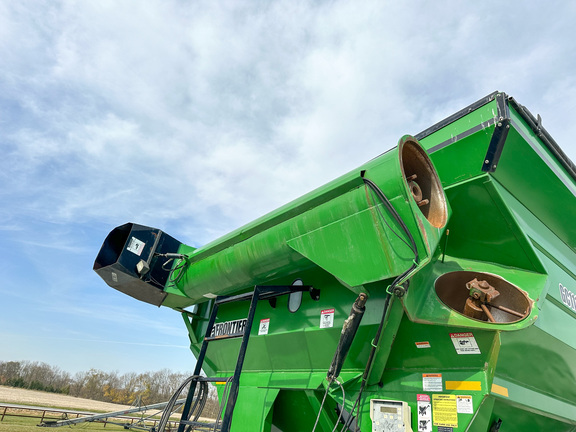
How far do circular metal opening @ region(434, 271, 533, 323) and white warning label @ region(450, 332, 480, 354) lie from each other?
0.13 meters

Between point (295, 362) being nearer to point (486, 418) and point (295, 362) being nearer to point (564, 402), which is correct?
point (486, 418)

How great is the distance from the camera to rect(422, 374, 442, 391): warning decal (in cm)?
224

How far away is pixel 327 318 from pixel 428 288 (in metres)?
0.82

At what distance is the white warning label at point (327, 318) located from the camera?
113 inches

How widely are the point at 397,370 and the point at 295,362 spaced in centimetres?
96

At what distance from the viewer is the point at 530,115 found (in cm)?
267

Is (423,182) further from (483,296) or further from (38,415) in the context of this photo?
(38,415)

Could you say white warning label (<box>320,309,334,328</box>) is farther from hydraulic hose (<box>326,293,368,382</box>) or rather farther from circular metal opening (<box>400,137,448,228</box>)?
circular metal opening (<box>400,137,448,228</box>)

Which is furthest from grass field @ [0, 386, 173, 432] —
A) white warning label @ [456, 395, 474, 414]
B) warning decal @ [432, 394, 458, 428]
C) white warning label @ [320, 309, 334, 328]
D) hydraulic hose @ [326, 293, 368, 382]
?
white warning label @ [456, 395, 474, 414]

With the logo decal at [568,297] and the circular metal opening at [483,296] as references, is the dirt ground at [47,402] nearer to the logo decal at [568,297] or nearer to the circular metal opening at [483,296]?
the circular metal opening at [483,296]

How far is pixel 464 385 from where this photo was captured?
7.03 ft

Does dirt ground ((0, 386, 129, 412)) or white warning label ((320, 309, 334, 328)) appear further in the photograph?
dirt ground ((0, 386, 129, 412))

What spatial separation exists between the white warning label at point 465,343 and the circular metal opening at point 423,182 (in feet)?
2.16

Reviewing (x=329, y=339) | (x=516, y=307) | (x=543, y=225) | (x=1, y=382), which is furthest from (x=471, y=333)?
(x=1, y=382)
